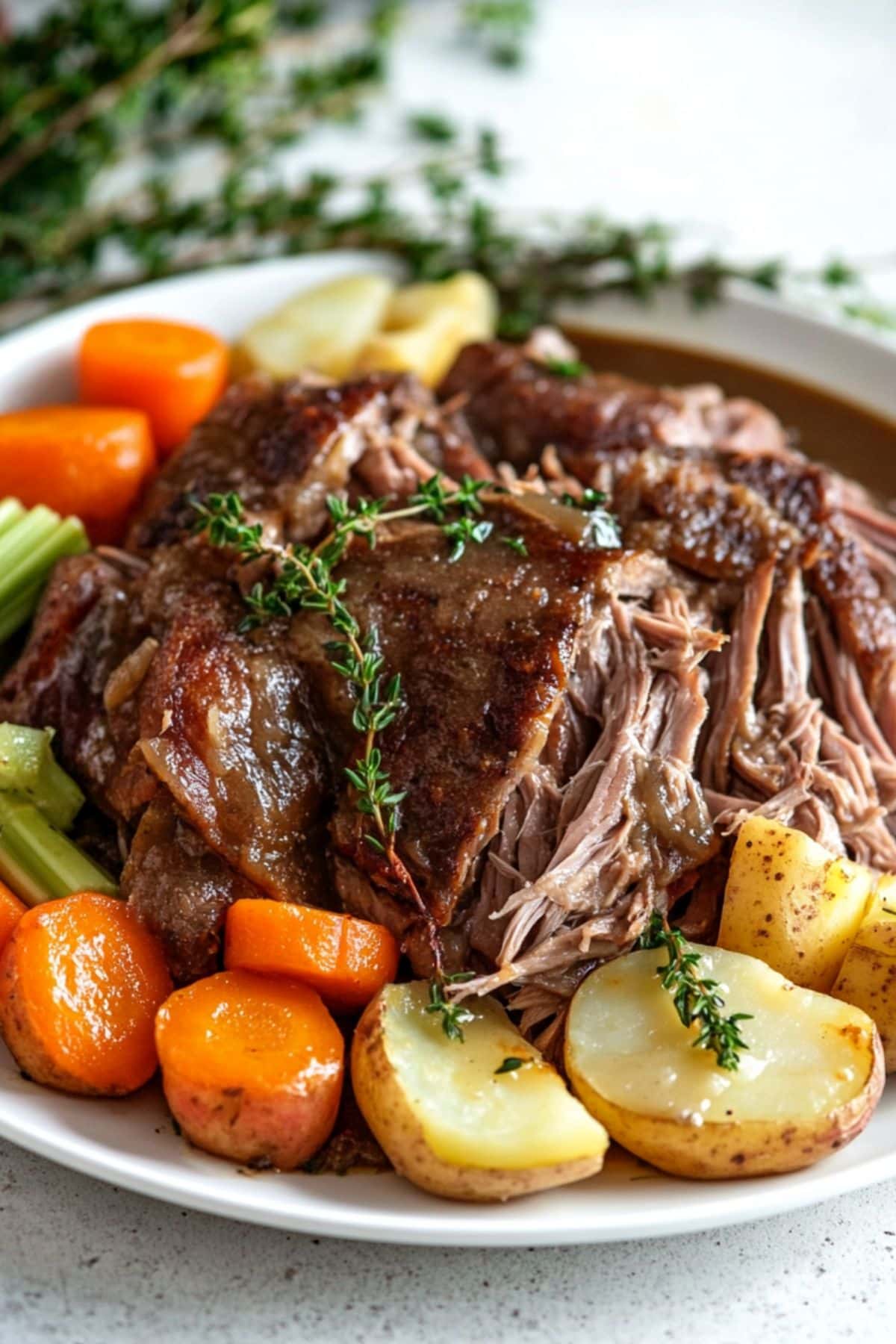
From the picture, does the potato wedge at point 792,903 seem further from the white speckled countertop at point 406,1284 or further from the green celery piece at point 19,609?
the green celery piece at point 19,609

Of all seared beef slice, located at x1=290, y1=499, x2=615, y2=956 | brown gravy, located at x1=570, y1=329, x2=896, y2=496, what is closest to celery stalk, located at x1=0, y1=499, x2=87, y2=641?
seared beef slice, located at x1=290, y1=499, x2=615, y2=956

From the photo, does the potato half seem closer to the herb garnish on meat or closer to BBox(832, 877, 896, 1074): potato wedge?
BBox(832, 877, 896, 1074): potato wedge

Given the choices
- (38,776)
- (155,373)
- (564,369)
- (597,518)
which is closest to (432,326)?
(564,369)

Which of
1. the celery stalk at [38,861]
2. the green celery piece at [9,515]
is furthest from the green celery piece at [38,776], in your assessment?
the green celery piece at [9,515]

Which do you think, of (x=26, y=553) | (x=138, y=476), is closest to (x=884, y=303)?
(x=138, y=476)

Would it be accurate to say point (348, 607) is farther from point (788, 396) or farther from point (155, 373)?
point (788, 396)

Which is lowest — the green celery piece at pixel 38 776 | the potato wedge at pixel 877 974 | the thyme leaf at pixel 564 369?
the potato wedge at pixel 877 974

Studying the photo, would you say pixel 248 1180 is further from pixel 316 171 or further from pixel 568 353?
pixel 316 171

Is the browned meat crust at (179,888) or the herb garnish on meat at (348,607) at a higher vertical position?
the herb garnish on meat at (348,607)
